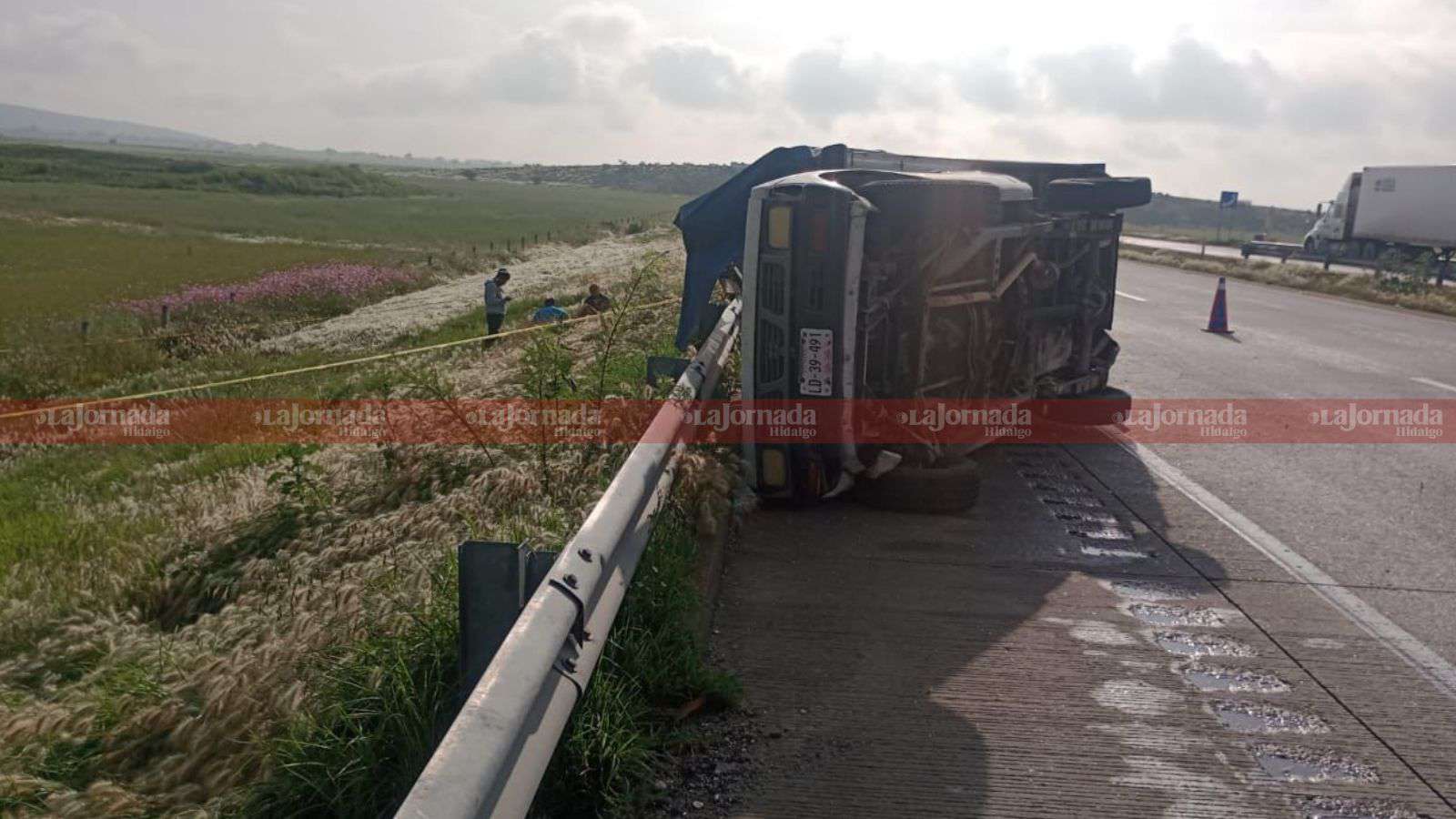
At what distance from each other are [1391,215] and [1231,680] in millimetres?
43705

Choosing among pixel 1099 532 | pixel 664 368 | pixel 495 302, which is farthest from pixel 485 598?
pixel 495 302

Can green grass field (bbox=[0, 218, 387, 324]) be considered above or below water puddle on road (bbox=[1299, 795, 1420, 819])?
below

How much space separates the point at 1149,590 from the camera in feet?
18.2

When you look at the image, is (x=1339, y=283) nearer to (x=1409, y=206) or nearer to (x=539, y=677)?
(x=1409, y=206)

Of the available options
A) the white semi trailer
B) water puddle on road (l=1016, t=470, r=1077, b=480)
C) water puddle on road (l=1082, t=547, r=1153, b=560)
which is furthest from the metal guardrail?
the white semi trailer

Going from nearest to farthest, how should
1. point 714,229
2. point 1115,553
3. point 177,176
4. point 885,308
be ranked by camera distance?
point 1115,553
point 885,308
point 714,229
point 177,176

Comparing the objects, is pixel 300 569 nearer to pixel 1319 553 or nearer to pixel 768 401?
pixel 768 401

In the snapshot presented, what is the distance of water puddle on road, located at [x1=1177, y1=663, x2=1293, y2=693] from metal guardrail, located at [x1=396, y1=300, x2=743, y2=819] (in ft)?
7.17

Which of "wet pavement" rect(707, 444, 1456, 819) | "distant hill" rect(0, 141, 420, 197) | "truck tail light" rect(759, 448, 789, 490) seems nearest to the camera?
"wet pavement" rect(707, 444, 1456, 819)

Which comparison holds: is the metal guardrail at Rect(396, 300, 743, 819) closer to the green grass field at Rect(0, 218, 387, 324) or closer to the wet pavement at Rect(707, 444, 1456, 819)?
the wet pavement at Rect(707, 444, 1456, 819)

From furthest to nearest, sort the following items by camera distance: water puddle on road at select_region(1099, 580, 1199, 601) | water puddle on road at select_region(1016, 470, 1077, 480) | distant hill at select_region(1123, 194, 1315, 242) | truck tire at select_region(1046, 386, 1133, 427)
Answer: distant hill at select_region(1123, 194, 1315, 242) → truck tire at select_region(1046, 386, 1133, 427) → water puddle on road at select_region(1016, 470, 1077, 480) → water puddle on road at select_region(1099, 580, 1199, 601)

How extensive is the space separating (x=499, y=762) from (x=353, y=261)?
36.6 m

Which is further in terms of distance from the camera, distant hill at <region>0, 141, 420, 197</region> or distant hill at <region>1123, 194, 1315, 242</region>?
distant hill at <region>1123, 194, 1315, 242</region>

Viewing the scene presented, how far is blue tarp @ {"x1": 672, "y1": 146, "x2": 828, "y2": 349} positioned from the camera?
10.1 meters
